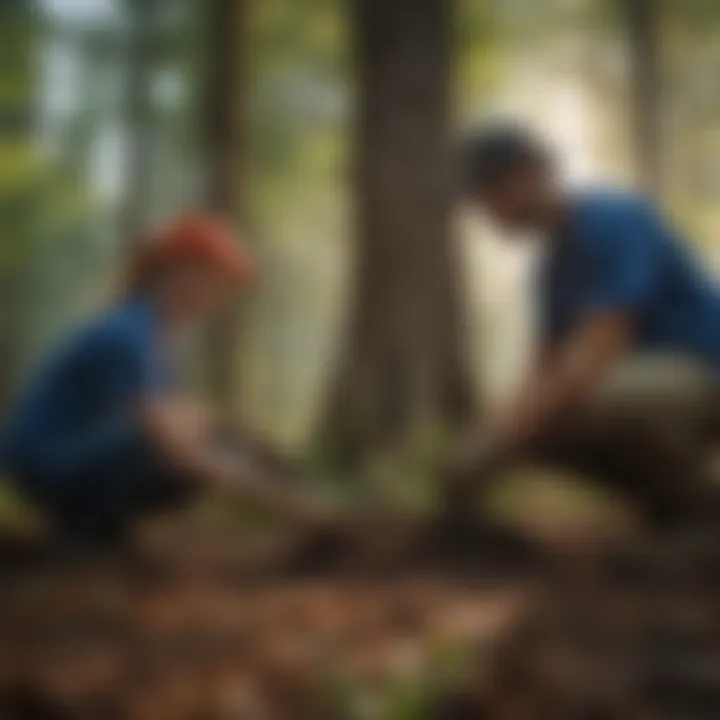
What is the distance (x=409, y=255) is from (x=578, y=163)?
0.20 meters

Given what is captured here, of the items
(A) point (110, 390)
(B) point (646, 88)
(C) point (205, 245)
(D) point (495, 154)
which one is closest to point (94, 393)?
(A) point (110, 390)

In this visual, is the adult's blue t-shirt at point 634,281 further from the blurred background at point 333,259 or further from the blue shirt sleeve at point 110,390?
the blue shirt sleeve at point 110,390

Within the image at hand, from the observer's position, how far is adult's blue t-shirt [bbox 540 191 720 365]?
148 centimetres

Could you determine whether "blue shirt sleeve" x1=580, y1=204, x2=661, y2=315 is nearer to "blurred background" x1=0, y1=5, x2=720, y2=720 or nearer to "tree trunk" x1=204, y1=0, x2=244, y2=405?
"blurred background" x1=0, y1=5, x2=720, y2=720

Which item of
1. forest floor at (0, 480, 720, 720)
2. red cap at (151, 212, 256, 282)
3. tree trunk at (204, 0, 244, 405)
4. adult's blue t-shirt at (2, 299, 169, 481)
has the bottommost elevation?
forest floor at (0, 480, 720, 720)

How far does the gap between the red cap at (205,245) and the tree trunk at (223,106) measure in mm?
19

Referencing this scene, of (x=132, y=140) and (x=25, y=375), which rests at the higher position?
(x=132, y=140)

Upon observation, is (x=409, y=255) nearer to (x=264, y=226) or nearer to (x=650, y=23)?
(x=264, y=226)

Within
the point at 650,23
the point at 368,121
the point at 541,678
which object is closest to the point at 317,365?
the point at 368,121

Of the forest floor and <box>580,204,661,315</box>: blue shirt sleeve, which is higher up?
<box>580,204,661,315</box>: blue shirt sleeve

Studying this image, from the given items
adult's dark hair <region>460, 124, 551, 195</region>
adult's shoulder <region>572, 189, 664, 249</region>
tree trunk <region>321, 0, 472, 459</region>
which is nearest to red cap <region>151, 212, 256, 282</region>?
tree trunk <region>321, 0, 472, 459</region>

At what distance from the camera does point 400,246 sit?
1.50m

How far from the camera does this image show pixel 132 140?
1.56m

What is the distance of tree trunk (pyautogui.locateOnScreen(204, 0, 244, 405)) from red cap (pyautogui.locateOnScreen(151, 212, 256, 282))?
0.06 ft
